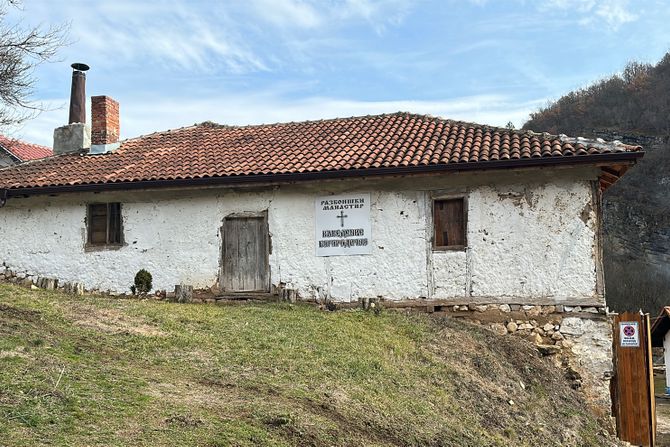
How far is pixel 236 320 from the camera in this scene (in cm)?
993

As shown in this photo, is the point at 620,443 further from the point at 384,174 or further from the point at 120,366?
A: the point at 120,366

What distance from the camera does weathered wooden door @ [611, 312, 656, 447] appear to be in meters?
10.8

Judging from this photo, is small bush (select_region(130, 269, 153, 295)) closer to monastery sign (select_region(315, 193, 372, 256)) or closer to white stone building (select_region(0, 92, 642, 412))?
white stone building (select_region(0, 92, 642, 412))

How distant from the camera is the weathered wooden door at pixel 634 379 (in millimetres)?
10805

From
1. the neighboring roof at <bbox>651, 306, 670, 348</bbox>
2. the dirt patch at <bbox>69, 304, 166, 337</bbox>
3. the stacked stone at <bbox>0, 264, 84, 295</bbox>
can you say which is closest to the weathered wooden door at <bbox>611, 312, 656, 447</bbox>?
the dirt patch at <bbox>69, 304, 166, 337</bbox>

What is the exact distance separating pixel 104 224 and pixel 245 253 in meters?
3.23

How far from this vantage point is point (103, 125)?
1542cm

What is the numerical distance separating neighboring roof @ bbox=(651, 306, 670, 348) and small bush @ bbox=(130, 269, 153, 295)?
1809 centimetres

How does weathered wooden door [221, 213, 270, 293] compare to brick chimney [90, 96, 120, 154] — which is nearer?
weathered wooden door [221, 213, 270, 293]

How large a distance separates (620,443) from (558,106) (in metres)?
48.6

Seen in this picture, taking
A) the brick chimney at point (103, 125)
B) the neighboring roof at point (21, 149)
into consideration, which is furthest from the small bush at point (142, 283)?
the neighboring roof at point (21, 149)

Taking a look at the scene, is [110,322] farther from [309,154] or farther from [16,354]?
[309,154]

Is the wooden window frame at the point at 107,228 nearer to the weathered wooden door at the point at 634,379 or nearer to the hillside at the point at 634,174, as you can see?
the weathered wooden door at the point at 634,379

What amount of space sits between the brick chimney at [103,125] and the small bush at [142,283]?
156 inches
